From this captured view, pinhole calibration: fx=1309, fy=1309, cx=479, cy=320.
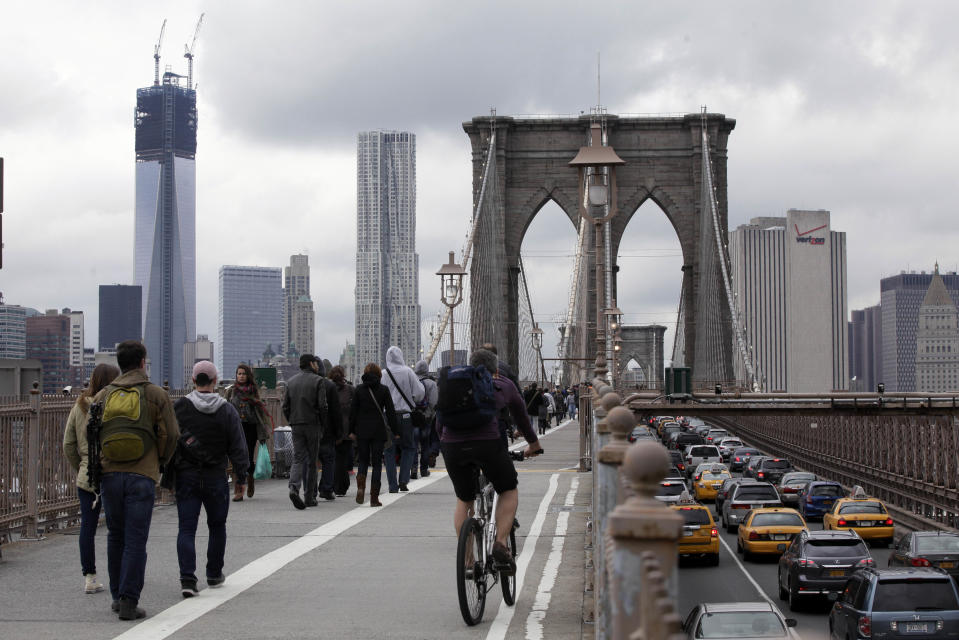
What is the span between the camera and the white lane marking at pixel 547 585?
7.42 metres

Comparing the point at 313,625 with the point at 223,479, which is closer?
the point at 313,625

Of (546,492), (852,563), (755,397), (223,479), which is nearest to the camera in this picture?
(223,479)

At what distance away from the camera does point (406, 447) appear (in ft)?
51.8

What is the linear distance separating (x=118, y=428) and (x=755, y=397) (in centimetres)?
3533

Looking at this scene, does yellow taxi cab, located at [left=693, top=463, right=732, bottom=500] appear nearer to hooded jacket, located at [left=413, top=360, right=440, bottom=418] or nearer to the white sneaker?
hooded jacket, located at [left=413, top=360, right=440, bottom=418]

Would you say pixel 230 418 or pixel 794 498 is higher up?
pixel 230 418

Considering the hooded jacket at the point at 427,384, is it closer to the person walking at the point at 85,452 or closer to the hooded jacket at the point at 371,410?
the hooded jacket at the point at 371,410

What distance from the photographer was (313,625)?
7.48 metres

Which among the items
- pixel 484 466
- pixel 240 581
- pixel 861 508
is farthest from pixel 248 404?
pixel 861 508

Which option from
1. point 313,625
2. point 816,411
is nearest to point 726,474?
point 816,411

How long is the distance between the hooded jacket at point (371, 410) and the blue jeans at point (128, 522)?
5.81m

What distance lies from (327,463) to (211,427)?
6513 millimetres

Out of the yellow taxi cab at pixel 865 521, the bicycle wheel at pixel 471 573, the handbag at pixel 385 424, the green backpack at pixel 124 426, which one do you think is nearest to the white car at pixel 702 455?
the yellow taxi cab at pixel 865 521

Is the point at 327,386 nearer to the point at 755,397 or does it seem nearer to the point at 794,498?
the point at 755,397
